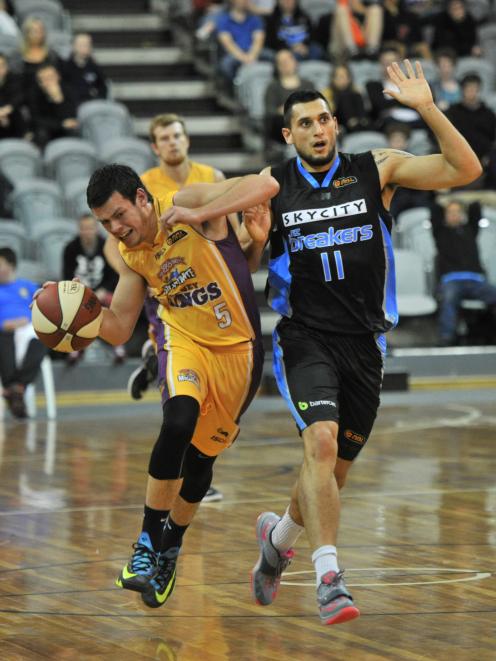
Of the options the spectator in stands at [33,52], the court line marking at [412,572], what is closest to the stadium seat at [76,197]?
the spectator in stands at [33,52]

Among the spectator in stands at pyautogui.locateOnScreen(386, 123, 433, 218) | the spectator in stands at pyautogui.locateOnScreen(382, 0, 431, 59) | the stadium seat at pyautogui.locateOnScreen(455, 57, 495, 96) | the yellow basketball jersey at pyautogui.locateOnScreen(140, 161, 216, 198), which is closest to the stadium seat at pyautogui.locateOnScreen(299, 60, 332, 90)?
the spectator in stands at pyautogui.locateOnScreen(382, 0, 431, 59)

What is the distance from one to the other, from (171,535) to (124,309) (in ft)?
2.94

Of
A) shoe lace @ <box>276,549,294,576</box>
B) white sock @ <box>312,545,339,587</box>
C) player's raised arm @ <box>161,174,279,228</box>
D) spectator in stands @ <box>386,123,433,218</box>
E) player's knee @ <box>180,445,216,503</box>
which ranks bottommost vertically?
shoe lace @ <box>276,549,294,576</box>

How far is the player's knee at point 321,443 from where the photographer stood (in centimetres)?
470

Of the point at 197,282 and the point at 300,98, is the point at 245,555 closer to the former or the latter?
the point at 197,282

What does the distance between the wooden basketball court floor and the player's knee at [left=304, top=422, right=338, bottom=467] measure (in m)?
0.59

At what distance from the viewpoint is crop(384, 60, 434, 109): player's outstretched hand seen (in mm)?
4898

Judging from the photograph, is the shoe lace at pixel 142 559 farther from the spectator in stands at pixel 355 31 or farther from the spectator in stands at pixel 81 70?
the spectator in stands at pixel 355 31

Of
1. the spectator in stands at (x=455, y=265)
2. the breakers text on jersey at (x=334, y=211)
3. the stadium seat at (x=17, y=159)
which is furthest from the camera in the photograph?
the stadium seat at (x=17, y=159)

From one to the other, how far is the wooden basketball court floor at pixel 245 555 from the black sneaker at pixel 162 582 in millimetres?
70

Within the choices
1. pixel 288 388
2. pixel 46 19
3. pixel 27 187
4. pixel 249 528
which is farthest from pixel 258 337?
pixel 46 19

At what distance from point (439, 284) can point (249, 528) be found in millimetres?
7419

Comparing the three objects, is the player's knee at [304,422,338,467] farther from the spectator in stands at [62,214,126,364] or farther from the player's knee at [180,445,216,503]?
the spectator in stands at [62,214,126,364]

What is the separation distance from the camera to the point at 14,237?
41.8 ft
